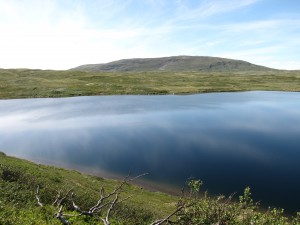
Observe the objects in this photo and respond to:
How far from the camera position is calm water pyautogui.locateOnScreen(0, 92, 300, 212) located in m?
44.0

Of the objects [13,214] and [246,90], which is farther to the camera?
[246,90]

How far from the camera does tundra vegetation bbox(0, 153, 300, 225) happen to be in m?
16.9

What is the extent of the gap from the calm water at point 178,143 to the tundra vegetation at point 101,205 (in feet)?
23.8

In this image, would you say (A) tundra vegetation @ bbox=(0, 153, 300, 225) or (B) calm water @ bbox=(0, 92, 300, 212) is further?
(B) calm water @ bbox=(0, 92, 300, 212)

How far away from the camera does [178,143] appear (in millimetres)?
60688

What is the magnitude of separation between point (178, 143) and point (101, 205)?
118ft

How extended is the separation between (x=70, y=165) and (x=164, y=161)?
14890 mm

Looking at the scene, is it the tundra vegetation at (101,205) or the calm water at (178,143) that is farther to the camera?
the calm water at (178,143)

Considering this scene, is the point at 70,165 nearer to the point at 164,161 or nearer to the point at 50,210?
the point at 164,161

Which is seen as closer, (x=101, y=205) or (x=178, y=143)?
(x=101, y=205)

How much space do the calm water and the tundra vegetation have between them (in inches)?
286

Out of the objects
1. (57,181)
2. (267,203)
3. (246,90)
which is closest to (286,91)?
(246,90)

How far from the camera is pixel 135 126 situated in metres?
77.6

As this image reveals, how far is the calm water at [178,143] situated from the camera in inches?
1732
